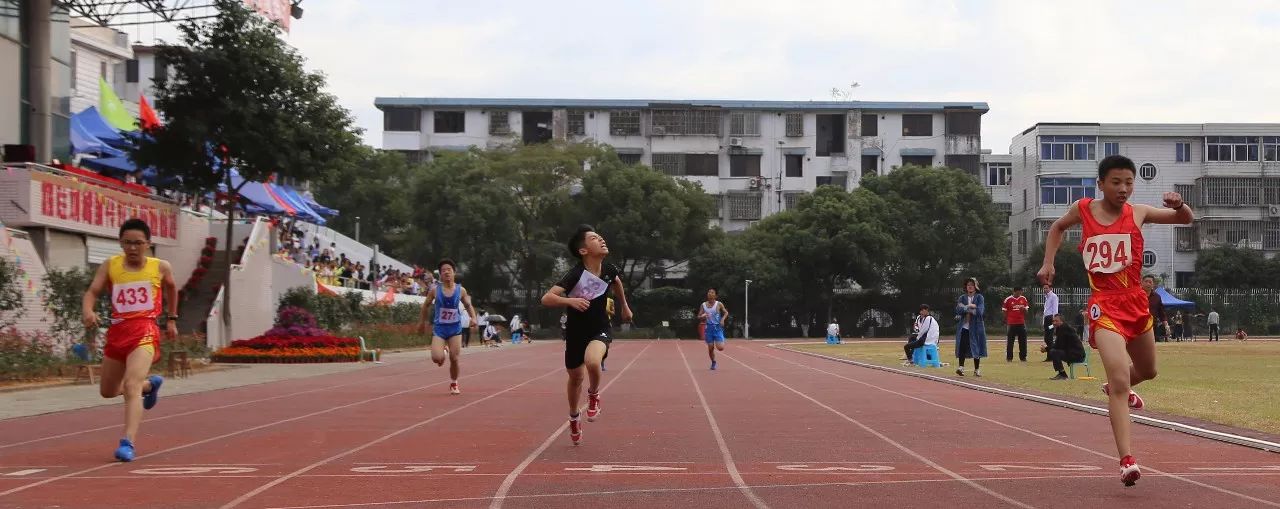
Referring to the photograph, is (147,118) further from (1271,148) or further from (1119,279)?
(1271,148)

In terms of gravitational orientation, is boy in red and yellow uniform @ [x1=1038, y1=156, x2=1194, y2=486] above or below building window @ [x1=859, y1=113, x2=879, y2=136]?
below

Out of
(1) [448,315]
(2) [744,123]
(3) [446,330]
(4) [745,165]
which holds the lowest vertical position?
(3) [446,330]

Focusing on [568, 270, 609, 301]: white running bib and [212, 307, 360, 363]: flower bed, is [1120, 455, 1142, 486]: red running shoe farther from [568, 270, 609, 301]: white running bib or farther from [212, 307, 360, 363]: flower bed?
[212, 307, 360, 363]: flower bed

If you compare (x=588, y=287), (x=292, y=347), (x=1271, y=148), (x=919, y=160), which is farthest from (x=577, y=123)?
(x=588, y=287)

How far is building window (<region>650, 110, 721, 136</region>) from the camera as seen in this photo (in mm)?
79062

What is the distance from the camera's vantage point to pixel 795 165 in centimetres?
8069

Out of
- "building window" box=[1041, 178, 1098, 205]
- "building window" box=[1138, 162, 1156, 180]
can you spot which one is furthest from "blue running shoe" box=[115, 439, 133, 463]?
"building window" box=[1138, 162, 1156, 180]

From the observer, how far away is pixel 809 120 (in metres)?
80.5

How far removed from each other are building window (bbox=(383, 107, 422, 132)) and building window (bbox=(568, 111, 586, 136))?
9.49 m

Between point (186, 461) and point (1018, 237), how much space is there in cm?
7647

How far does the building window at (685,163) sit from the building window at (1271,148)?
31957 millimetres

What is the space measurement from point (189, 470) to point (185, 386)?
1234cm

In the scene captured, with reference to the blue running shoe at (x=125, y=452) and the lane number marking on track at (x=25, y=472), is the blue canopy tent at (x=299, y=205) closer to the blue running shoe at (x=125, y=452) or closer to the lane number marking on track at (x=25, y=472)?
the blue running shoe at (x=125, y=452)

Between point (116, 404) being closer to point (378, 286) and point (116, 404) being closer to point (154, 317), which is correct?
point (154, 317)
